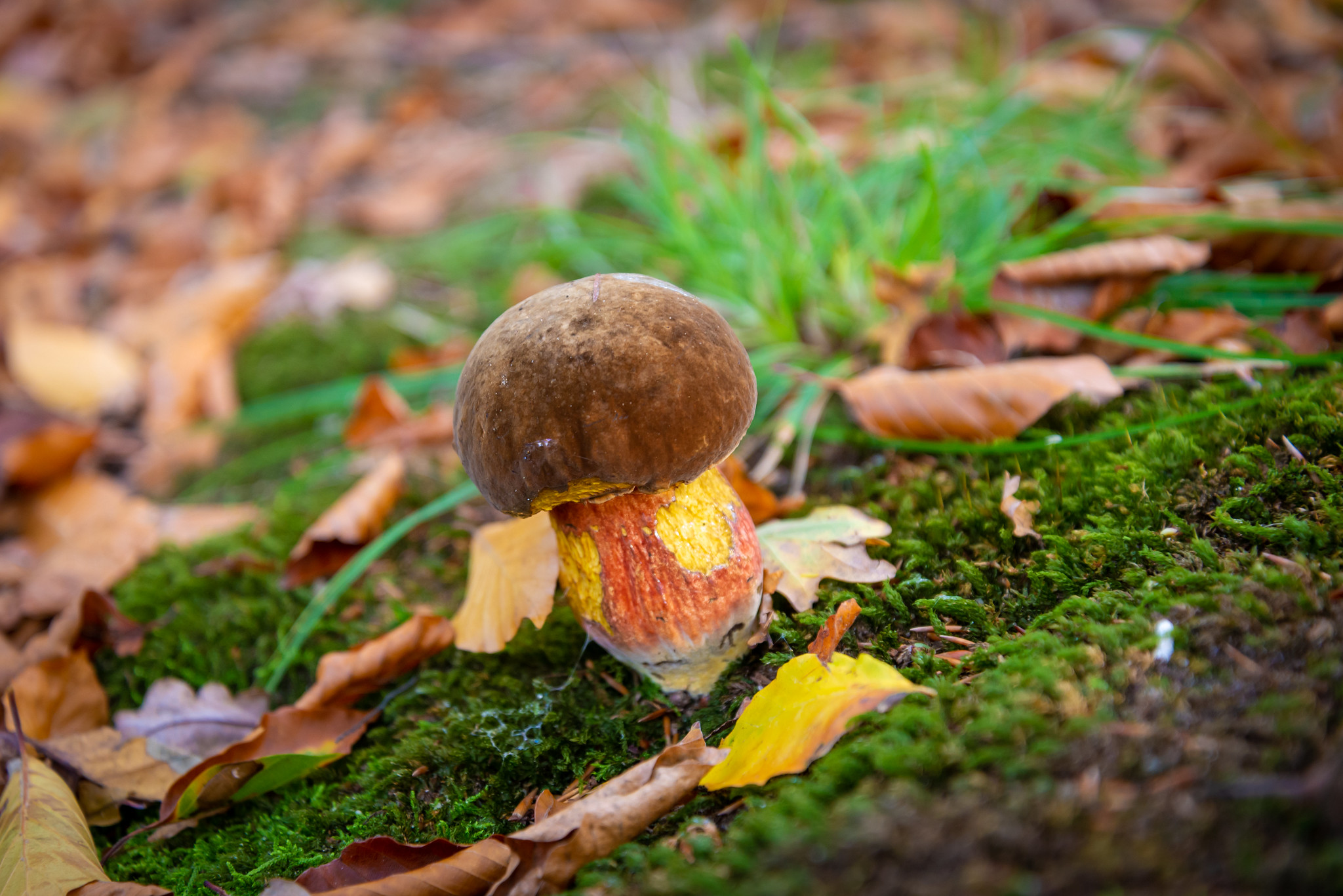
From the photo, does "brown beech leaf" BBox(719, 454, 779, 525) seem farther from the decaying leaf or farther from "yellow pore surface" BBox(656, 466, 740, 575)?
the decaying leaf

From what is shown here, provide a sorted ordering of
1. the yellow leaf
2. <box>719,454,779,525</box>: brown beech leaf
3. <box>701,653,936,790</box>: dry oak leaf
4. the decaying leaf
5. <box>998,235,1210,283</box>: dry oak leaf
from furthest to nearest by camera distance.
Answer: the decaying leaf, <box>998,235,1210,283</box>: dry oak leaf, <box>719,454,779,525</box>: brown beech leaf, the yellow leaf, <box>701,653,936,790</box>: dry oak leaf

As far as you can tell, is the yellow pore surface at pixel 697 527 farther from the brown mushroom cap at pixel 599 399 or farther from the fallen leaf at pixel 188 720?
the fallen leaf at pixel 188 720

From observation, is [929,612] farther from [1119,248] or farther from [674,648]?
[1119,248]

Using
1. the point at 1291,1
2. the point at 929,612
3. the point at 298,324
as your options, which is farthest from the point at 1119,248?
the point at 1291,1

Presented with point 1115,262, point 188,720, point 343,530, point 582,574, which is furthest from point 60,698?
point 1115,262

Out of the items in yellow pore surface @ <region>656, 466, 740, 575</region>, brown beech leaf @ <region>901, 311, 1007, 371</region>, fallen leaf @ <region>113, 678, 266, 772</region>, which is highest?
brown beech leaf @ <region>901, 311, 1007, 371</region>

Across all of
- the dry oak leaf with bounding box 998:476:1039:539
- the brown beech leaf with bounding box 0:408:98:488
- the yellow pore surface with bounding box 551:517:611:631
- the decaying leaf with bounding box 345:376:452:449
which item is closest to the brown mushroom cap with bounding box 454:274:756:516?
the yellow pore surface with bounding box 551:517:611:631
